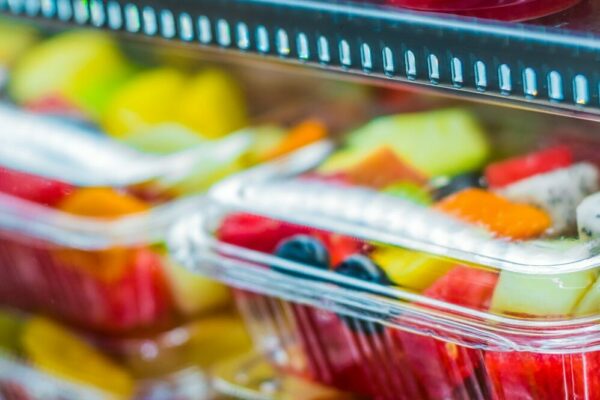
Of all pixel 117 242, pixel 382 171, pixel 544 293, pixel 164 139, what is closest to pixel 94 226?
pixel 117 242

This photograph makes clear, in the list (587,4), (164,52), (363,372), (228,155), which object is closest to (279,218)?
(363,372)

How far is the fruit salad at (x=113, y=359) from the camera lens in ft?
4.08

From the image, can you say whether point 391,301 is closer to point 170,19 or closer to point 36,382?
point 170,19

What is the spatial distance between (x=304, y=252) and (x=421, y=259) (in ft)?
0.43

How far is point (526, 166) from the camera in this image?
1.04 m

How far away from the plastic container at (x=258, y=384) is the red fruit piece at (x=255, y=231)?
15 centimetres

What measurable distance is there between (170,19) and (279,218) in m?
0.24

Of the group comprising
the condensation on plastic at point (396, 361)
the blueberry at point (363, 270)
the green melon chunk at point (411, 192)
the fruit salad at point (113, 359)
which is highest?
the green melon chunk at point (411, 192)

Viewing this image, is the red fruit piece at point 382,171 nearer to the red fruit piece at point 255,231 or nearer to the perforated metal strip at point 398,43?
the red fruit piece at point 255,231

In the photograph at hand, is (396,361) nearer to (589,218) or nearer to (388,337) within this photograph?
(388,337)

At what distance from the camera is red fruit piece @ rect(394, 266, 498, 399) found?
89cm

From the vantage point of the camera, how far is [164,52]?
5.09 ft

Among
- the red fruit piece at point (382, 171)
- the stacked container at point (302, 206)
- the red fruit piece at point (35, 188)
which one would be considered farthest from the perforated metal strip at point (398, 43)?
the red fruit piece at point (35, 188)

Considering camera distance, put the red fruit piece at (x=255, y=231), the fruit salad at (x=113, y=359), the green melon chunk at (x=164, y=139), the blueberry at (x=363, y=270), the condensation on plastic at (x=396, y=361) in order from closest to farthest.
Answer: the condensation on plastic at (x=396, y=361) < the blueberry at (x=363, y=270) < the red fruit piece at (x=255, y=231) < the fruit salad at (x=113, y=359) < the green melon chunk at (x=164, y=139)
